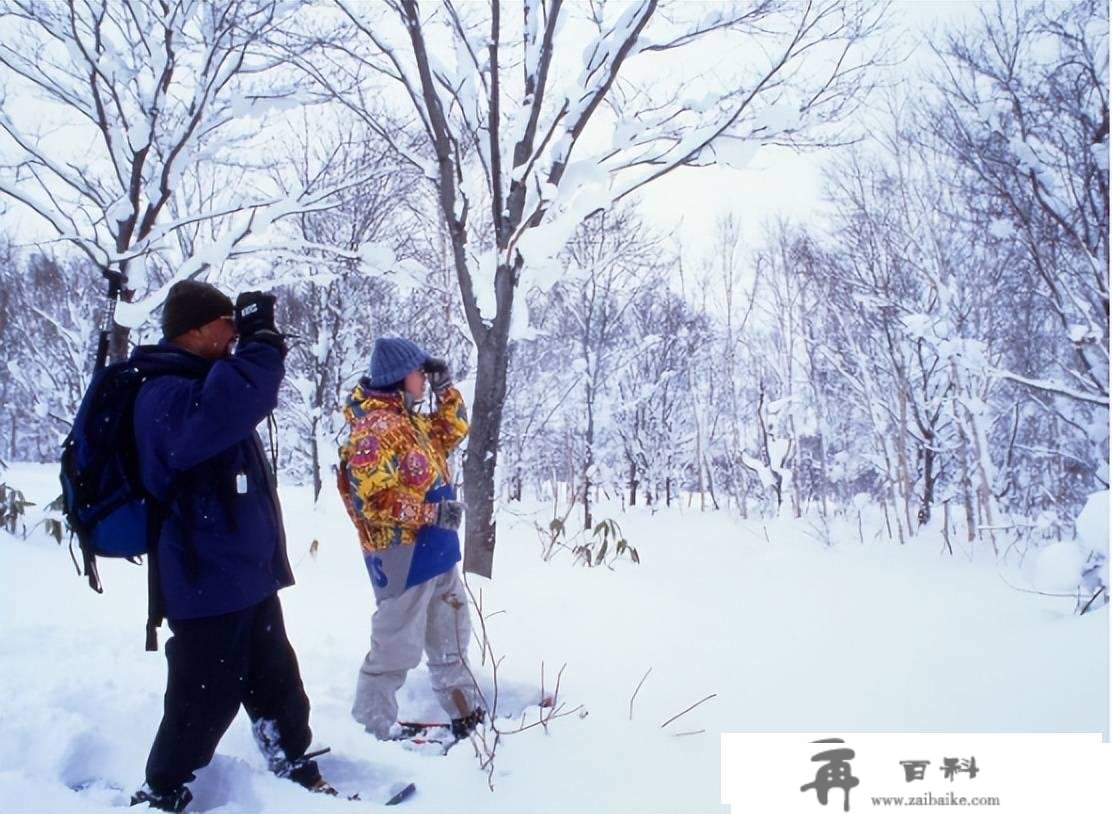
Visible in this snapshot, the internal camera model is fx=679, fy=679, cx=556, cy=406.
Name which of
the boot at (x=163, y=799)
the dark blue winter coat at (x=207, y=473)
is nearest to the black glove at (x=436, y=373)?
the dark blue winter coat at (x=207, y=473)

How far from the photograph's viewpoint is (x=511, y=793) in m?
2.06

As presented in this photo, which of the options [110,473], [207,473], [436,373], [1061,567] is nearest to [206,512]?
[207,473]

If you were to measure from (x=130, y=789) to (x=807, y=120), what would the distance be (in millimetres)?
5513

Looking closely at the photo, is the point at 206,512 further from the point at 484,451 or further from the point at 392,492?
the point at 484,451

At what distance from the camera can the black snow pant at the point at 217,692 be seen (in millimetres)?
1893

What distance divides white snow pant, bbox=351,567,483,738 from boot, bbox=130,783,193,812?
0.70m

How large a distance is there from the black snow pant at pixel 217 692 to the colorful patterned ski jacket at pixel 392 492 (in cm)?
50

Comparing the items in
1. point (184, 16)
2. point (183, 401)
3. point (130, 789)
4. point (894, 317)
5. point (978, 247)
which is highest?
point (184, 16)

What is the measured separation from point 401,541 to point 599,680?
1060mm

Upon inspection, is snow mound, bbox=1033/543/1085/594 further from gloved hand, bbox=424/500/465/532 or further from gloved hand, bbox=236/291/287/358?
gloved hand, bbox=236/291/287/358

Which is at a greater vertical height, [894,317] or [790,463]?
[894,317]

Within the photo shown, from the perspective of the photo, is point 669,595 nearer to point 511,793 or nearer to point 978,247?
point 511,793

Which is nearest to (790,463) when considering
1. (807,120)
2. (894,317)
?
(894,317)

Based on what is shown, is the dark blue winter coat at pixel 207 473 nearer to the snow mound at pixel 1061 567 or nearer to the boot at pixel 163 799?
the boot at pixel 163 799
